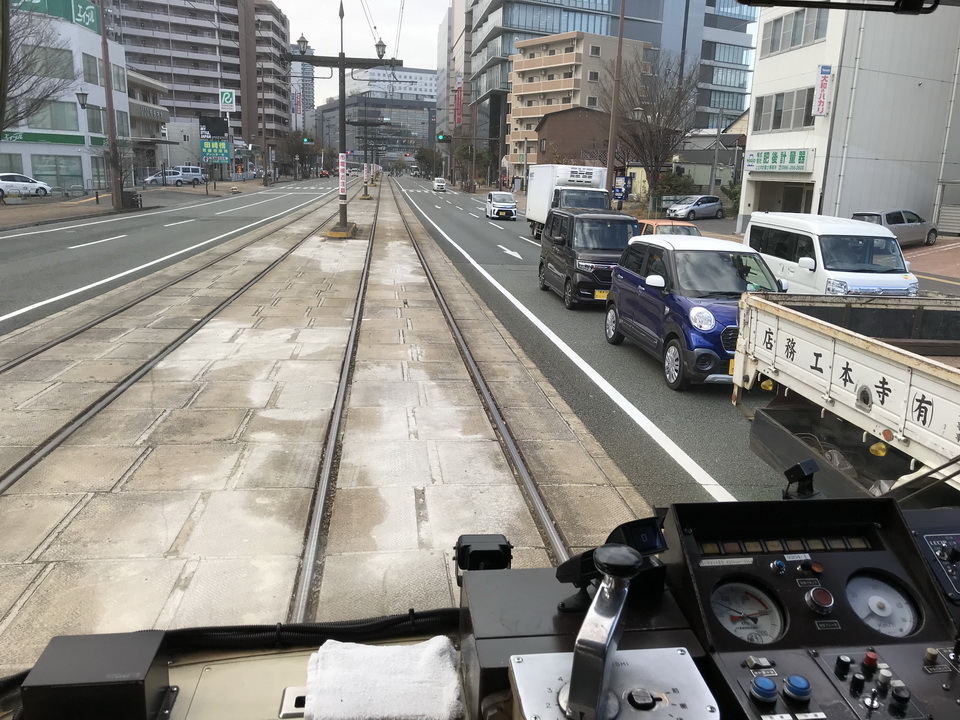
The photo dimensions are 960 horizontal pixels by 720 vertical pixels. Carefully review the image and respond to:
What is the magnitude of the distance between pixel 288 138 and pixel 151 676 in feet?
402

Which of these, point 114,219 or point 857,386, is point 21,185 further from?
point 857,386

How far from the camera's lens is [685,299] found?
29.9ft

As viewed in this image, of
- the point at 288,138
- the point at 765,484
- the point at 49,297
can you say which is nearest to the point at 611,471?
the point at 765,484

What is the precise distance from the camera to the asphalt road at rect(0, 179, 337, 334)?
45.7ft

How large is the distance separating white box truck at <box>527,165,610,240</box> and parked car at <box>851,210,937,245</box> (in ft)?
31.3

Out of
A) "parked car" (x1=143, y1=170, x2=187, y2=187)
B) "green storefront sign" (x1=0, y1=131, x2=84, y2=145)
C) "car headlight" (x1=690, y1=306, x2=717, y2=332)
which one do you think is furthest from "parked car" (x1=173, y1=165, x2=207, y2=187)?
"car headlight" (x1=690, y1=306, x2=717, y2=332)

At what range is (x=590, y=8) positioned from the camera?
97.2 m

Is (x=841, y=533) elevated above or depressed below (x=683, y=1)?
below

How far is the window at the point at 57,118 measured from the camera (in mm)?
47969

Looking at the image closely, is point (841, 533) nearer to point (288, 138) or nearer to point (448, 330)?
point (448, 330)

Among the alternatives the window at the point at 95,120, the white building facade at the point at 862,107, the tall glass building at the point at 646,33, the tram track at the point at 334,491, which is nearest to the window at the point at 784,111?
the white building facade at the point at 862,107

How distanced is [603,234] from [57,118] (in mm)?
47770

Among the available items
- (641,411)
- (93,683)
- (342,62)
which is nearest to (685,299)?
(641,411)

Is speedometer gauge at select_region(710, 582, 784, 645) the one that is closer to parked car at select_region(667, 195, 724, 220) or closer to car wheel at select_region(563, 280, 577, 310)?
car wheel at select_region(563, 280, 577, 310)
